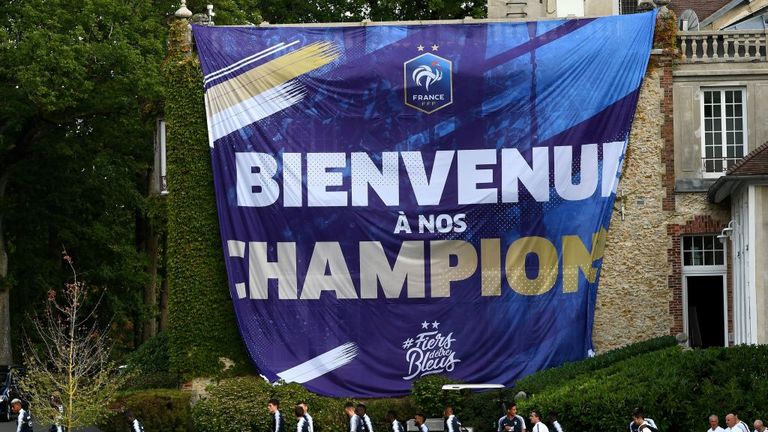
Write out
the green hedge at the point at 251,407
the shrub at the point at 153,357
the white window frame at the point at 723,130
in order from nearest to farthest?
the green hedge at the point at 251,407 → the white window frame at the point at 723,130 → the shrub at the point at 153,357

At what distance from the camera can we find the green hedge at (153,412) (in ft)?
116

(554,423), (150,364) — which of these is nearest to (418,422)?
(554,423)

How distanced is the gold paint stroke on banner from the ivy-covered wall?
576 millimetres

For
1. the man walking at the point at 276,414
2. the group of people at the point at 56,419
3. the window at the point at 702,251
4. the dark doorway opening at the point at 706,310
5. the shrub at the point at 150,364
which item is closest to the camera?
the man walking at the point at 276,414

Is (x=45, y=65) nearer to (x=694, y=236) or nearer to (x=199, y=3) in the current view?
(x=199, y=3)

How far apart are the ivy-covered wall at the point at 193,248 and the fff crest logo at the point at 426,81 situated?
17.1ft

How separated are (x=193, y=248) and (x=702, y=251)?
12750 mm

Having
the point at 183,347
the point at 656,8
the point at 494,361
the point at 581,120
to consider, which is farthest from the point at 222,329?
the point at 656,8

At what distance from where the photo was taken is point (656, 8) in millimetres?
39312

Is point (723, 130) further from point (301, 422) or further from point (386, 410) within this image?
point (301, 422)

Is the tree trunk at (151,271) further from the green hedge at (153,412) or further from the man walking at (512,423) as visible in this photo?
the man walking at (512,423)

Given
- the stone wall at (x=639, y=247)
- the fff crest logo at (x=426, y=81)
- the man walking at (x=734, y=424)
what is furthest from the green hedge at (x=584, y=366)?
the fff crest logo at (x=426, y=81)

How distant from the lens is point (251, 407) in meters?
35.2

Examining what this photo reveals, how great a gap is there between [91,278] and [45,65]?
40.4 ft
